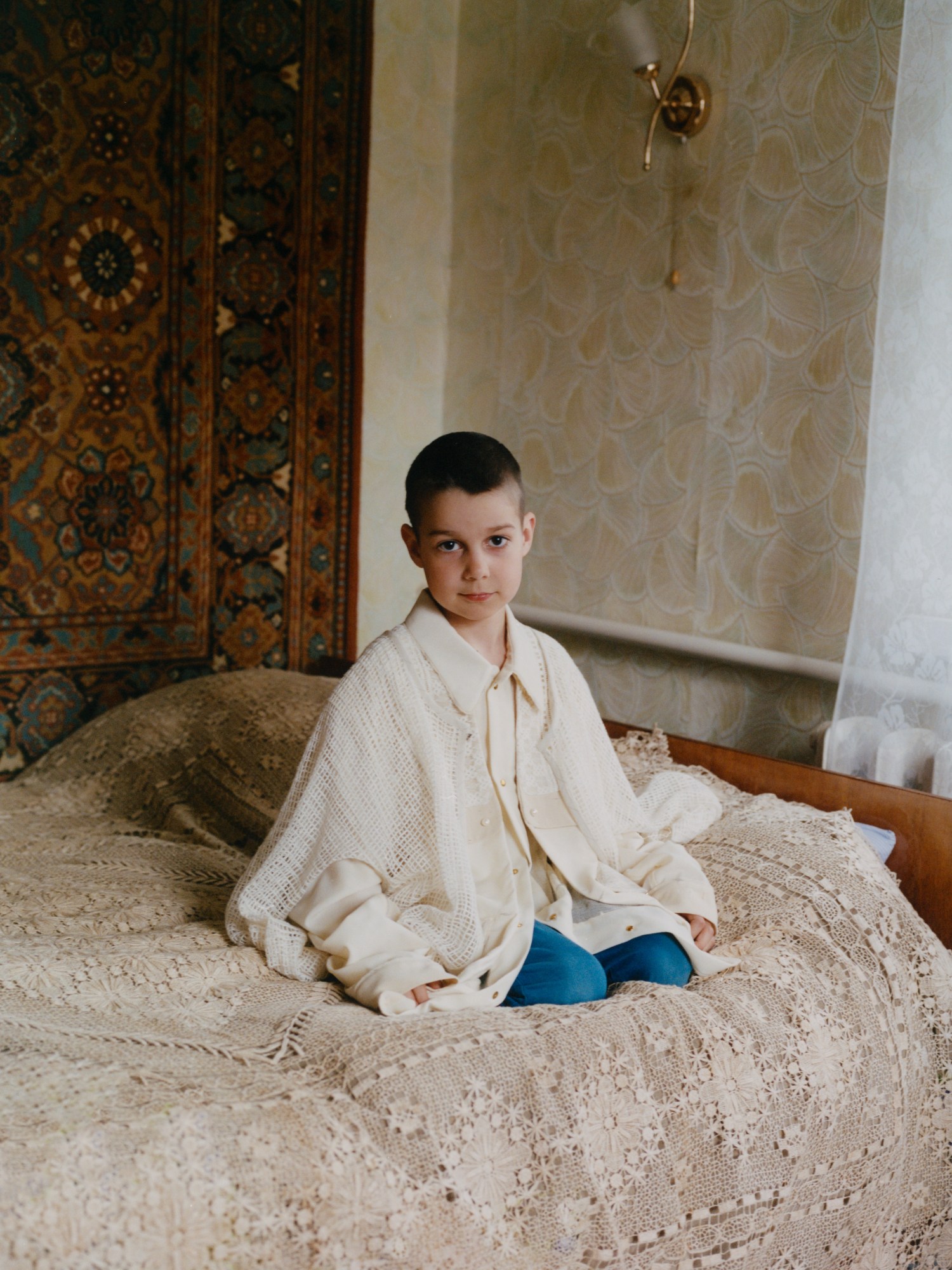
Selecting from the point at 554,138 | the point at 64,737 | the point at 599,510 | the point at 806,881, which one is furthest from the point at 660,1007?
the point at 554,138

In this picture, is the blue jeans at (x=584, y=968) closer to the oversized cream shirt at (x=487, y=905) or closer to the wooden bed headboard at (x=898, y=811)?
the oversized cream shirt at (x=487, y=905)

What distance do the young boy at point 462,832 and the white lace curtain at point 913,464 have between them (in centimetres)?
47

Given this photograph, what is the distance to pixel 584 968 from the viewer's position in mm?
1295

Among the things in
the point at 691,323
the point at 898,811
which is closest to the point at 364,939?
the point at 898,811

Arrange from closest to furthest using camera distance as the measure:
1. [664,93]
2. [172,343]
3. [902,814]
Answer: [902,814] → [664,93] → [172,343]

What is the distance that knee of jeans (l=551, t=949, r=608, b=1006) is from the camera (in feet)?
4.14

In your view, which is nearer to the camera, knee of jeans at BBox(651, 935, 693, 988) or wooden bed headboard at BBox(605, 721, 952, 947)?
knee of jeans at BBox(651, 935, 693, 988)

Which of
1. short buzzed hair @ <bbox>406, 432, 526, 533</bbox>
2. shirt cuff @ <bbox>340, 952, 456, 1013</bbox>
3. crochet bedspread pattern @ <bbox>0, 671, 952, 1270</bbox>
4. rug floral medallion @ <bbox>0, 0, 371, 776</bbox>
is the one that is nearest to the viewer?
crochet bedspread pattern @ <bbox>0, 671, 952, 1270</bbox>

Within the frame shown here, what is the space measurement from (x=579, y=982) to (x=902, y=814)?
2.15ft

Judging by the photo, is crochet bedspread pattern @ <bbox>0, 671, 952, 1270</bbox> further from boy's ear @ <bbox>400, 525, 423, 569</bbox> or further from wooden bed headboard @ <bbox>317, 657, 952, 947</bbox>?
boy's ear @ <bbox>400, 525, 423, 569</bbox>

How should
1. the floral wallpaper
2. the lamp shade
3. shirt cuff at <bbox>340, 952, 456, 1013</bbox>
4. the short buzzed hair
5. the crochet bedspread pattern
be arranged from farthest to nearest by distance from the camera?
the lamp shade < the floral wallpaper < the short buzzed hair < shirt cuff at <bbox>340, 952, 456, 1013</bbox> < the crochet bedspread pattern

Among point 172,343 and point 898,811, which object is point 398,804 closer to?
point 898,811

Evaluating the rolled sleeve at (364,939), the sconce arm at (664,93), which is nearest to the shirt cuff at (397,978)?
the rolled sleeve at (364,939)

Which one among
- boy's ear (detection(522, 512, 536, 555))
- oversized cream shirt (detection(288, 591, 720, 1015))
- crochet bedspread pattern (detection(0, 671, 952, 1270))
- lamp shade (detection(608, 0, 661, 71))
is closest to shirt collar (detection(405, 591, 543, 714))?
oversized cream shirt (detection(288, 591, 720, 1015))
